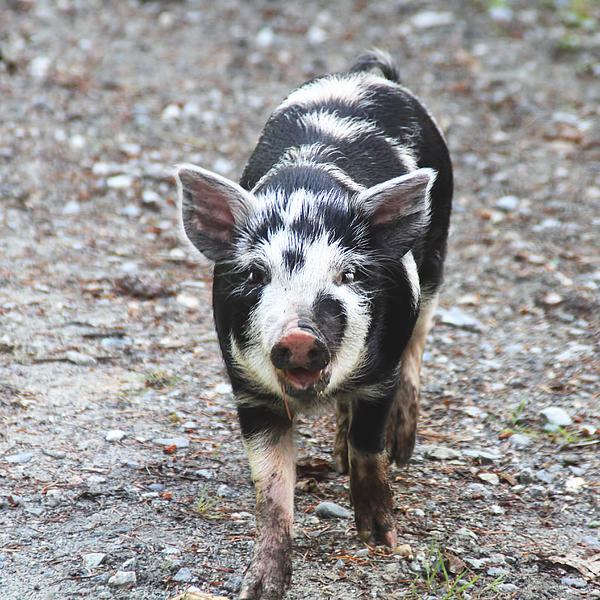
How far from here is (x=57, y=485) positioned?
12.7 ft

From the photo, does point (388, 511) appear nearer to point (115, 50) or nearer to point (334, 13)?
point (115, 50)

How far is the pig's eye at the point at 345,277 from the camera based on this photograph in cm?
336

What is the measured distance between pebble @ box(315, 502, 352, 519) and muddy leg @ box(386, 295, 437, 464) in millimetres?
459

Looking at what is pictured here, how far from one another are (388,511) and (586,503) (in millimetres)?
953

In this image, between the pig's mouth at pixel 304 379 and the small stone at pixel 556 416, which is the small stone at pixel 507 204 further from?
the pig's mouth at pixel 304 379

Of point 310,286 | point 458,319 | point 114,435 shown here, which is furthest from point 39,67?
point 310,286

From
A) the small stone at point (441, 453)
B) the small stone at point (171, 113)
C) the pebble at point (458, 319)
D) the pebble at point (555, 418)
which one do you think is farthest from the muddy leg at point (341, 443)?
the small stone at point (171, 113)

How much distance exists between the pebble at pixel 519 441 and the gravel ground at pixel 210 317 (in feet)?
0.04

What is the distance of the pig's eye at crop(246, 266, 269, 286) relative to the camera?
10.9 ft

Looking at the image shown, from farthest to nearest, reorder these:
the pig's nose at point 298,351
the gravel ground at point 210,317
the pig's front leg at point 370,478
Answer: the pig's front leg at point 370,478 → the gravel ground at point 210,317 → the pig's nose at point 298,351

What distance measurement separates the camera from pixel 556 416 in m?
4.76

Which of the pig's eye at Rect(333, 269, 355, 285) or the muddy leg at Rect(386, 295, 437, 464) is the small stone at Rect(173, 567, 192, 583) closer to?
the pig's eye at Rect(333, 269, 355, 285)

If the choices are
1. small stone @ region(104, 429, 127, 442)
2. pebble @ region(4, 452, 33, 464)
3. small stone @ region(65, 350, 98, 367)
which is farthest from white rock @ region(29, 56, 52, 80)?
pebble @ region(4, 452, 33, 464)

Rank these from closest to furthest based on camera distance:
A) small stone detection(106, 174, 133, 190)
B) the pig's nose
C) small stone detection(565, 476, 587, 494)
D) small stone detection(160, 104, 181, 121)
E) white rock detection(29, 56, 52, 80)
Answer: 1. the pig's nose
2. small stone detection(565, 476, 587, 494)
3. small stone detection(106, 174, 133, 190)
4. small stone detection(160, 104, 181, 121)
5. white rock detection(29, 56, 52, 80)
